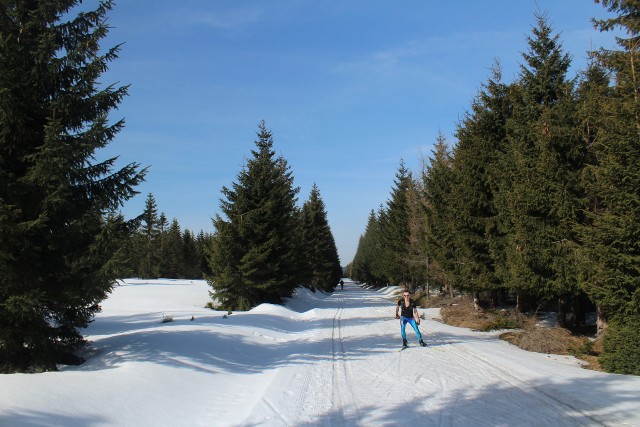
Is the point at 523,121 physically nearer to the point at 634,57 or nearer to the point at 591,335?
the point at 634,57

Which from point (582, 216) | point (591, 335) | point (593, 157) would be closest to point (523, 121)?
point (593, 157)

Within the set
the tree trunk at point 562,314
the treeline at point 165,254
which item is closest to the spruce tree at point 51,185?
A: the tree trunk at point 562,314

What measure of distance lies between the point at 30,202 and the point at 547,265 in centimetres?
1401

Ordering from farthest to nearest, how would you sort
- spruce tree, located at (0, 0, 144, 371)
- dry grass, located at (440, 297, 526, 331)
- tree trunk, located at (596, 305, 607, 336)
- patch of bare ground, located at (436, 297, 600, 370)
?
dry grass, located at (440, 297, 526, 331)
tree trunk, located at (596, 305, 607, 336)
patch of bare ground, located at (436, 297, 600, 370)
spruce tree, located at (0, 0, 144, 371)

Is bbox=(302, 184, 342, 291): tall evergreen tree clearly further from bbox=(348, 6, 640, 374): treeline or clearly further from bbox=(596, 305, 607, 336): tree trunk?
bbox=(596, 305, 607, 336): tree trunk

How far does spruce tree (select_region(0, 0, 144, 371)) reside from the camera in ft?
26.7

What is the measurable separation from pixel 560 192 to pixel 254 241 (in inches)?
681

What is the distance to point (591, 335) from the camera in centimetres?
1552

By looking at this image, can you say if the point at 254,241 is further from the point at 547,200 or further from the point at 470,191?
the point at 547,200

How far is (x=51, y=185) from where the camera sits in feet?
27.6

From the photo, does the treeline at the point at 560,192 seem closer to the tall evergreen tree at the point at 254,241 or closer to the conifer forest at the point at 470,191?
the conifer forest at the point at 470,191

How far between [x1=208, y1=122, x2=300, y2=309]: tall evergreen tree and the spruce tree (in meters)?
15.2

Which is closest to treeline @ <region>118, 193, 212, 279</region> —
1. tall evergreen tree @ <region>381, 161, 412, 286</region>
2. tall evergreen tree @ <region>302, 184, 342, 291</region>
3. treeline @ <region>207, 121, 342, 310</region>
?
tall evergreen tree @ <region>302, 184, 342, 291</region>

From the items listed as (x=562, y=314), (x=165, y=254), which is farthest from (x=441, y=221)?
(x=165, y=254)
